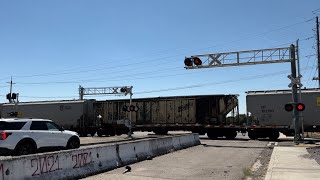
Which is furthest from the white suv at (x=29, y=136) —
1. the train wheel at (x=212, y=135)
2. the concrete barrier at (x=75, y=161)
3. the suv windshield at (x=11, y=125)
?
the train wheel at (x=212, y=135)

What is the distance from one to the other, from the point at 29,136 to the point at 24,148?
509mm

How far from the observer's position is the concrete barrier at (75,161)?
28.1ft

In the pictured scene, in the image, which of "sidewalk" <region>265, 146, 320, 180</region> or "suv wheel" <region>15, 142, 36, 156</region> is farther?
"suv wheel" <region>15, 142, 36, 156</region>

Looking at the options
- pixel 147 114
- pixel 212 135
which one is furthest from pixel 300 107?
pixel 147 114

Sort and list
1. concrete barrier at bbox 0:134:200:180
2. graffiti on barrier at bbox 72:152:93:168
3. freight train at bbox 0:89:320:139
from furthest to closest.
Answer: freight train at bbox 0:89:320:139 → graffiti on barrier at bbox 72:152:93:168 → concrete barrier at bbox 0:134:200:180

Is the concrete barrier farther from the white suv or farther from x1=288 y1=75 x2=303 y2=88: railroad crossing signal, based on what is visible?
x1=288 y1=75 x2=303 y2=88: railroad crossing signal

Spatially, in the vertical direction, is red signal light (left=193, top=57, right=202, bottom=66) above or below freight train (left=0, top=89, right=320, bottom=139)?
above

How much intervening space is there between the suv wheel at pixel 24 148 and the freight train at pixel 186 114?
17.1 metres

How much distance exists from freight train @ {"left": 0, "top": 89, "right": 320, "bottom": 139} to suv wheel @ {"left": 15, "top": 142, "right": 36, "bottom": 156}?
17109 millimetres

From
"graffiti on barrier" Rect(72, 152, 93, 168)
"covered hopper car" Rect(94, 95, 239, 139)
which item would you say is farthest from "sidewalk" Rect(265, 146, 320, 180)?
"covered hopper car" Rect(94, 95, 239, 139)

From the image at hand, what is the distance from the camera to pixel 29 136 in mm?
15680

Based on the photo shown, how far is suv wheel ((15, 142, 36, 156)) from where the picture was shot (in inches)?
597

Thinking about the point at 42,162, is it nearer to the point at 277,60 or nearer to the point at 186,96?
the point at 277,60

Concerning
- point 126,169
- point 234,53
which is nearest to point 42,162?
point 126,169
